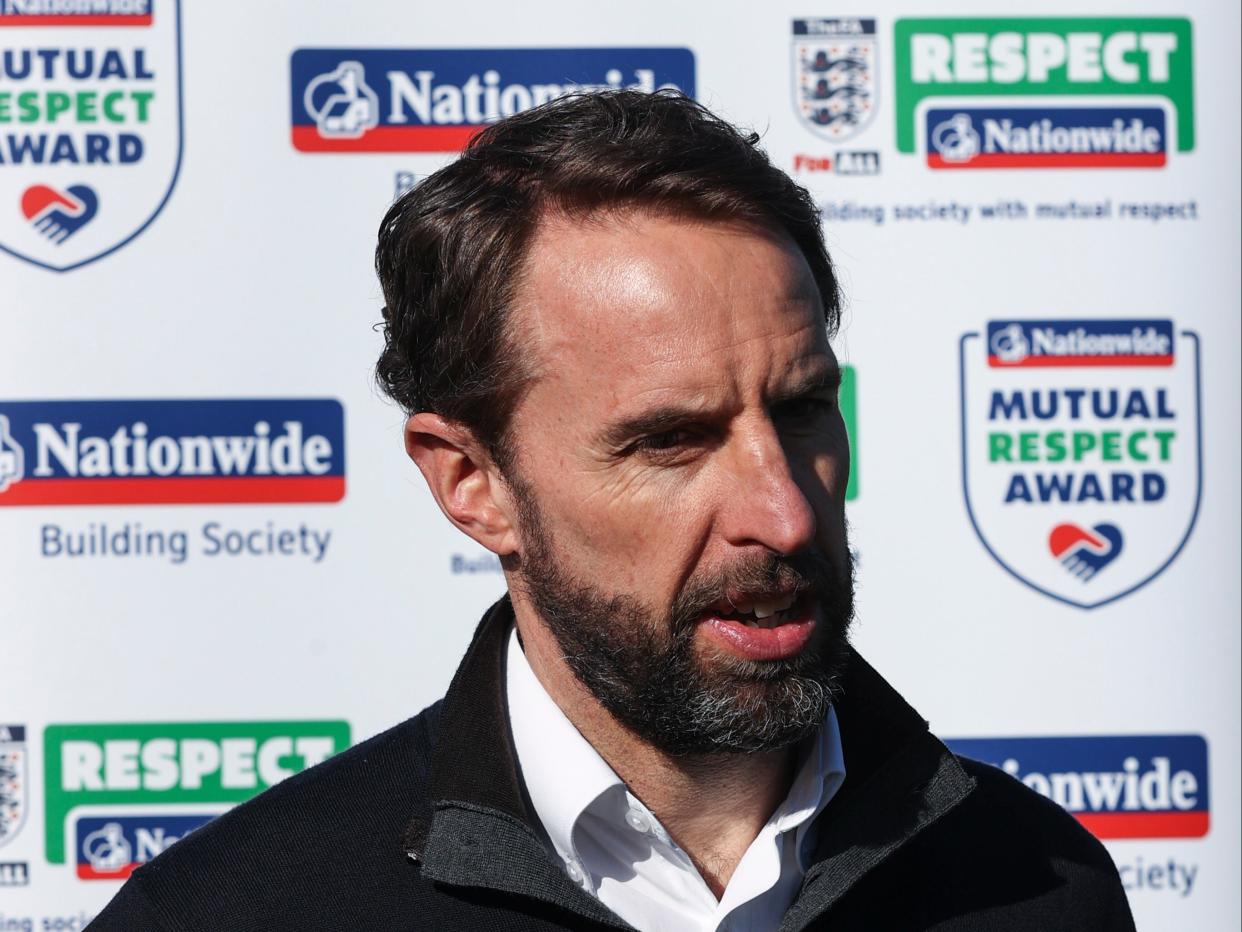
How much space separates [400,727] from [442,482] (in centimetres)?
26

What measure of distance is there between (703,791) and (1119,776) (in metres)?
1.56

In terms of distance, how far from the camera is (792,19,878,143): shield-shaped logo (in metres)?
2.58

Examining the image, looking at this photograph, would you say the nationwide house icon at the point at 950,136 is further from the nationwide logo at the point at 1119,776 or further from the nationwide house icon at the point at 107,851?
the nationwide house icon at the point at 107,851

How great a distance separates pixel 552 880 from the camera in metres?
1.19

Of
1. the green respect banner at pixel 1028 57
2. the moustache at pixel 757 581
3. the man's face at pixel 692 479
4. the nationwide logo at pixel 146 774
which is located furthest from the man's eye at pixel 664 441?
the green respect banner at pixel 1028 57

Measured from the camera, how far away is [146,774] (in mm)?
2486

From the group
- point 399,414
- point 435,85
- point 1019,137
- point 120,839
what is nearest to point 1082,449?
point 1019,137

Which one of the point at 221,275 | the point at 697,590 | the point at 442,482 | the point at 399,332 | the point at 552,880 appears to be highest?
the point at 221,275

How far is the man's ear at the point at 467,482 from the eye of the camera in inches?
57.3

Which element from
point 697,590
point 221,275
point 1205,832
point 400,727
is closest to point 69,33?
point 221,275

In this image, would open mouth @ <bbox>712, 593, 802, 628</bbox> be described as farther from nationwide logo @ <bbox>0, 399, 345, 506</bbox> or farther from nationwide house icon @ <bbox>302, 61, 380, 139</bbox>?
nationwide house icon @ <bbox>302, 61, 380, 139</bbox>

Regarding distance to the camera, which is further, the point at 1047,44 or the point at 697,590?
the point at 1047,44

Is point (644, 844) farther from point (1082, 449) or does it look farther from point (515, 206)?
point (1082, 449)

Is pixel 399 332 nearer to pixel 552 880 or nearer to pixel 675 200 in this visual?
pixel 675 200
